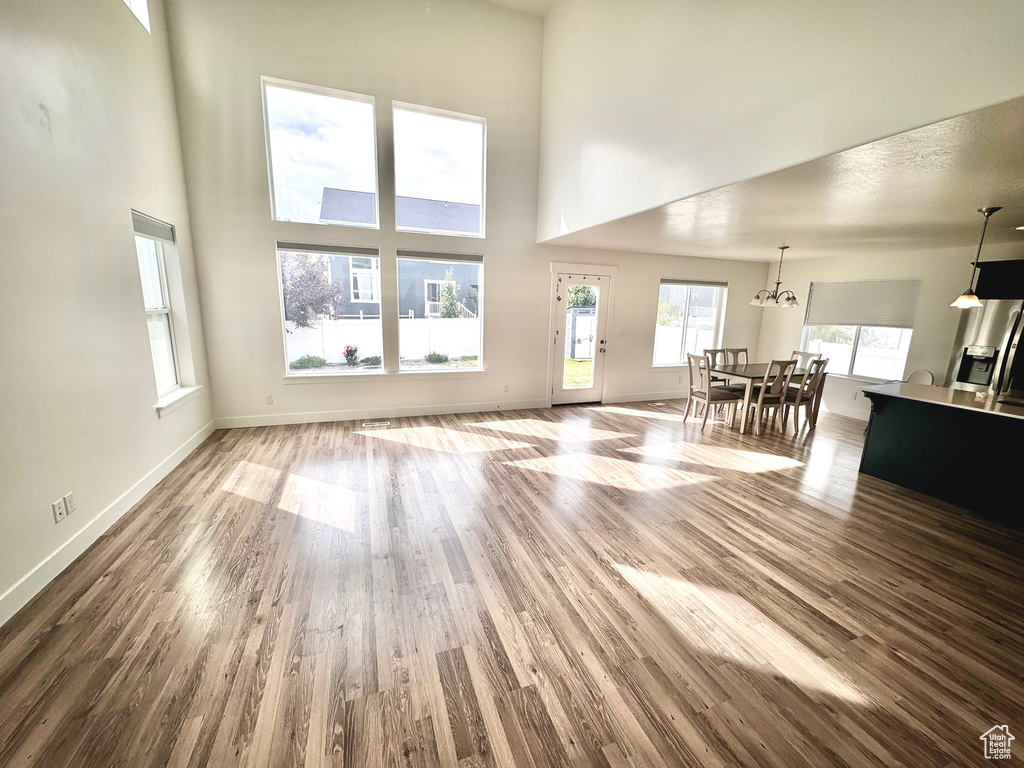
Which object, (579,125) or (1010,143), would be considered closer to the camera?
(1010,143)

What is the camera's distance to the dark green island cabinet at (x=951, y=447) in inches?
121

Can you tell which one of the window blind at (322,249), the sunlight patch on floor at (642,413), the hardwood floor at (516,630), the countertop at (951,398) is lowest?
the hardwood floor at (516,630)

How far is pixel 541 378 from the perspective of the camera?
6.35m

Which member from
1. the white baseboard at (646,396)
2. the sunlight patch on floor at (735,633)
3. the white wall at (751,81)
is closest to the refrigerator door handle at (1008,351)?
the white baseboard at (646,396)

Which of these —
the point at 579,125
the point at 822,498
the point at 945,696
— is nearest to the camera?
the point at 945,696

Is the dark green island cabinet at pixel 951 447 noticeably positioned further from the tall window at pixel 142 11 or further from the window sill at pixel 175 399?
the tall window at pixel 142 11

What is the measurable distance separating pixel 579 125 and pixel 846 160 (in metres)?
3.11

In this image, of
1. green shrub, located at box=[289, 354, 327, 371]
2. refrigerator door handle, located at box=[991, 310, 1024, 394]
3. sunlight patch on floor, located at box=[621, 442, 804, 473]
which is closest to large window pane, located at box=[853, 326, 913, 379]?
refrigerator door handle, located at box=[991, 310, 1024, 394]

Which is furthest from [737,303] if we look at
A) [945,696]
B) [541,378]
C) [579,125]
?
[945,696]

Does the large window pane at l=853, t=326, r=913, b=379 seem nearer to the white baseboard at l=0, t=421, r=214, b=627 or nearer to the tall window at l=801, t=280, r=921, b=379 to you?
the tall window at l=801, t=280, r=921, b=379

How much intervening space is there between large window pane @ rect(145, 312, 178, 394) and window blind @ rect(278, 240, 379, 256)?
1451mm

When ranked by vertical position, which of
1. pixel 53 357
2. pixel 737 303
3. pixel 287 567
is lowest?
pixel 287 567

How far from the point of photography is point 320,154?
480cm

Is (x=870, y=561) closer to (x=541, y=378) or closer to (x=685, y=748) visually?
(x=685, y=748)
